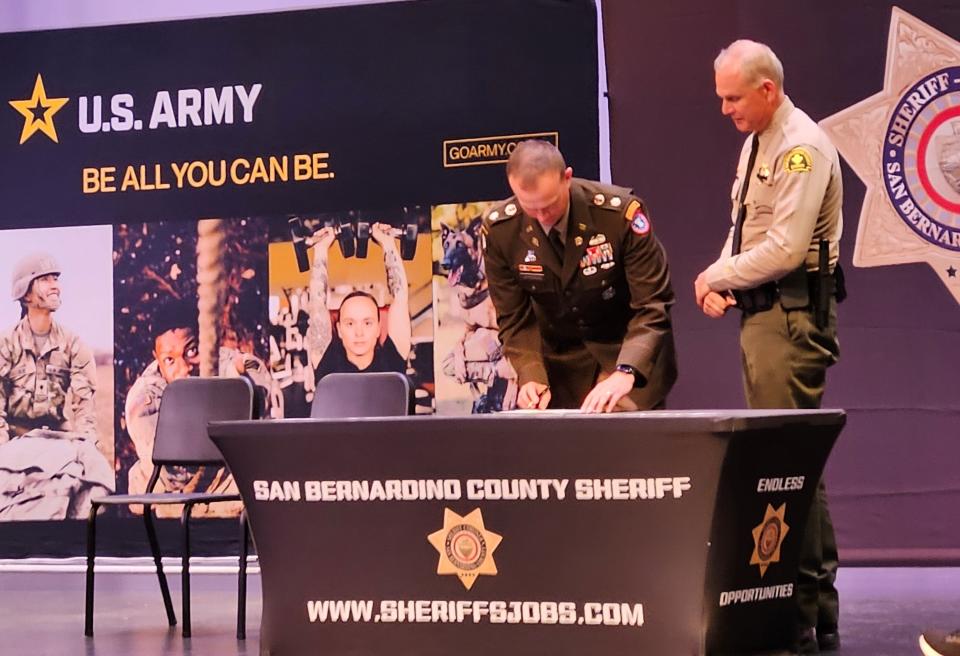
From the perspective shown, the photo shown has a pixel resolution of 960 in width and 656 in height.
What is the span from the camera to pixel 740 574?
2.75 meters

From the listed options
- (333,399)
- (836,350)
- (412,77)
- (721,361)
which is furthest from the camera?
(412,77)

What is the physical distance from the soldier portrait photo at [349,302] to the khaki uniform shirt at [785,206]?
2.18m

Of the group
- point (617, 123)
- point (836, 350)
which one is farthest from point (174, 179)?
point (836, 350)

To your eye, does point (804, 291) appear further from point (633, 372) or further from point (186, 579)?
point (186, 579)

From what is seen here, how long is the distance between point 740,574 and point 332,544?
2.88 feet

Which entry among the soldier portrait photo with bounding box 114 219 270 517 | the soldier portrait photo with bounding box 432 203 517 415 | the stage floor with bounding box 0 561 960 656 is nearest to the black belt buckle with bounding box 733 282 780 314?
the stage floor with bounding box 0 561 960 656

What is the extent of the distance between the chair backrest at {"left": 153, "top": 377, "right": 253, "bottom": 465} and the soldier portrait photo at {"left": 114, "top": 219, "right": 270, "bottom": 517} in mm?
869

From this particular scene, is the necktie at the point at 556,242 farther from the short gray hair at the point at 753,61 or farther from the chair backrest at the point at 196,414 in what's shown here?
the chair backrest at the point at 196,414

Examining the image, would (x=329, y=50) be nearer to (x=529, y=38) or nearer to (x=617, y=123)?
(x=529, y=38)

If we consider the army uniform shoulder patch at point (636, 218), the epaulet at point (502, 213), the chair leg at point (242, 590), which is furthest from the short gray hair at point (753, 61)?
the chair leg at point (242, 590)

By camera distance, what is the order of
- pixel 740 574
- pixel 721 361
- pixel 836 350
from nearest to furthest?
pixel 740 574 → pixel 836 350 → pixel 721 361

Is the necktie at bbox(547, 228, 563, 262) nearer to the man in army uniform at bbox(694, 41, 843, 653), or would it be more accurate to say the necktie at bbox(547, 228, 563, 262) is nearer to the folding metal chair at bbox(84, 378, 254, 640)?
the man in army uniform at bbox(694, 41, 843, 653)

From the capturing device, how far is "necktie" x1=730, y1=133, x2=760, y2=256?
364 cm

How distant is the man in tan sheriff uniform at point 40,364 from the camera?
5.93m
